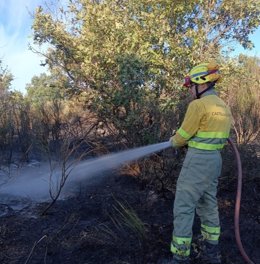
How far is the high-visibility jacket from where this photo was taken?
347cm

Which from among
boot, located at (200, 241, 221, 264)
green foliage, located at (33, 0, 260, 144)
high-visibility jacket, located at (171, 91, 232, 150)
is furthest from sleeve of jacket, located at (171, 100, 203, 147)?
green foliage, located at (33, 0, 260, 144)

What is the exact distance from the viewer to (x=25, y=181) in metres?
6.27

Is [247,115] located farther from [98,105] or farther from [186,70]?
[98,105]

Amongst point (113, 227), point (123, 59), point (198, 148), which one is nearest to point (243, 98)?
point (123, 59)

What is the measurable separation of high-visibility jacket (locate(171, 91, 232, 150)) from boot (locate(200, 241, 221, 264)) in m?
0.91

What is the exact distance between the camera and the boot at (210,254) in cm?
369

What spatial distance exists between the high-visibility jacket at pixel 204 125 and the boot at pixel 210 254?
907 millimetres

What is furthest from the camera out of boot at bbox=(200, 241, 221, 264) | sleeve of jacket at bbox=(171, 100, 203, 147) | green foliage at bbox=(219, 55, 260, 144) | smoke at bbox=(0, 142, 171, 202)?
green foliage at bbox=(219, 55, 260, 144)

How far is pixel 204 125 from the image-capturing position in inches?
138

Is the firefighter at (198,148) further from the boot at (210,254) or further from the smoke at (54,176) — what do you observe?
the smoke at (54,176)

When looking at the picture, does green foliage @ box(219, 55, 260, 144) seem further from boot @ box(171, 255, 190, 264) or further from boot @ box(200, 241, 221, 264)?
boot @ box(171, 255, 190, 264)

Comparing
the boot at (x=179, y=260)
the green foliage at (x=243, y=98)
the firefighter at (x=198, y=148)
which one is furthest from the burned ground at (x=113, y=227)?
the green foliage at (x=243, y=98)

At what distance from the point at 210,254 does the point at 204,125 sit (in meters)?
1.18

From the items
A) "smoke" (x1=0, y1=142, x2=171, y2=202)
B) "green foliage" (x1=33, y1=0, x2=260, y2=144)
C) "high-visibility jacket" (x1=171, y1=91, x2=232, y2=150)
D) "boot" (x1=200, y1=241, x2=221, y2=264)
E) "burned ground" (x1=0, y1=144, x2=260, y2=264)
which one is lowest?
"boot" (x1=200, y1=241, x2=221, y2=264)
